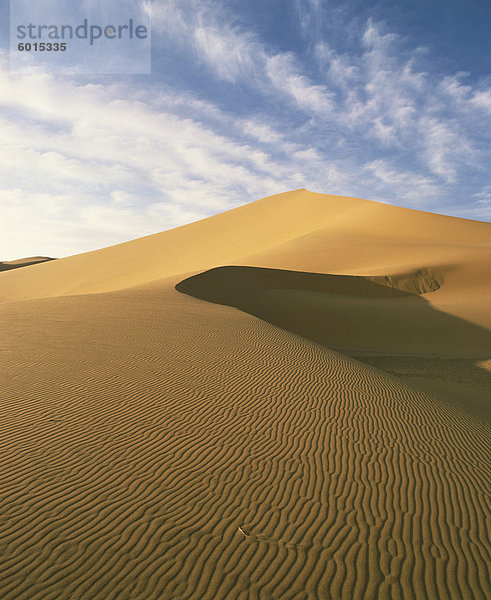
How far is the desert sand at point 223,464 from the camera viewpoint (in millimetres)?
3725

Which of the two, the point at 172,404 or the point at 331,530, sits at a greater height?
the point at 172,404

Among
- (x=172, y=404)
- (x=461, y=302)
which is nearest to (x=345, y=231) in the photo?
(x=461, y=302)

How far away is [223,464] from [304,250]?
3204 cm

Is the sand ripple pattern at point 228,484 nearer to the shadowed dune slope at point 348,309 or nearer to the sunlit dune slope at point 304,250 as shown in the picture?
the shadowed dune slope at point 348,309

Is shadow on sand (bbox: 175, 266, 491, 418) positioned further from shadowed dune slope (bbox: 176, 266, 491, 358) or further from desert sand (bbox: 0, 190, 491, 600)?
desert sand (bbox: 0, 190, 491, 600)

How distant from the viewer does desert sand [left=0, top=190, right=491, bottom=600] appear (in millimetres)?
3725

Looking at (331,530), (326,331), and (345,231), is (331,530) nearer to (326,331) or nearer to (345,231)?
(326,331)

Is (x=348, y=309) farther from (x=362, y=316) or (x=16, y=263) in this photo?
(x=16, y=263)

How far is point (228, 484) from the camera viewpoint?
4.94 m

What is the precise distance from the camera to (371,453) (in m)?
5.94

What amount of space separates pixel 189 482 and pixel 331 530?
1.68 metres

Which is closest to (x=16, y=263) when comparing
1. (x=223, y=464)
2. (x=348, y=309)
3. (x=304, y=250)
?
(x=304, y=250)

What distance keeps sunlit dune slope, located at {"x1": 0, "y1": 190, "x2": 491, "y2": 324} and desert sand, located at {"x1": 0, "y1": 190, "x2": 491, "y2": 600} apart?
14175 mm

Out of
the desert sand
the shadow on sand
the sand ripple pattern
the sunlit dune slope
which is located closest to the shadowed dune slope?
the shadow on sand
